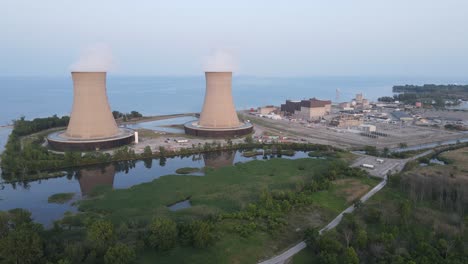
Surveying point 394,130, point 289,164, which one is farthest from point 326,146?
point 394,130

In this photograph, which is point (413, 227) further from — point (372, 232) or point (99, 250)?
point (99, 250)

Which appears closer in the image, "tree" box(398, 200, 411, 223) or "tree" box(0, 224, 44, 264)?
"tree" box(0, 224, 44, 264)

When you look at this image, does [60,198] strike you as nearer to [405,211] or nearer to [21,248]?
[21,248]

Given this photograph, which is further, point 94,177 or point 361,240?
point 94,177

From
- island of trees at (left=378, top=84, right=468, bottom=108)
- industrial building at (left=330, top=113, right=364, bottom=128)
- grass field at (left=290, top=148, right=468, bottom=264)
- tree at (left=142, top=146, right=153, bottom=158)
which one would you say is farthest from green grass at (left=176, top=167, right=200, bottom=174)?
island of trees at (left=378, top=84, right=468, bottom=108)

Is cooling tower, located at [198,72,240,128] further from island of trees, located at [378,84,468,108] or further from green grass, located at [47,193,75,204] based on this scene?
island of trees, located at [378,84,468,108]

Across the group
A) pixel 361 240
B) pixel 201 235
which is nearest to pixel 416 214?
pixel 361 240
